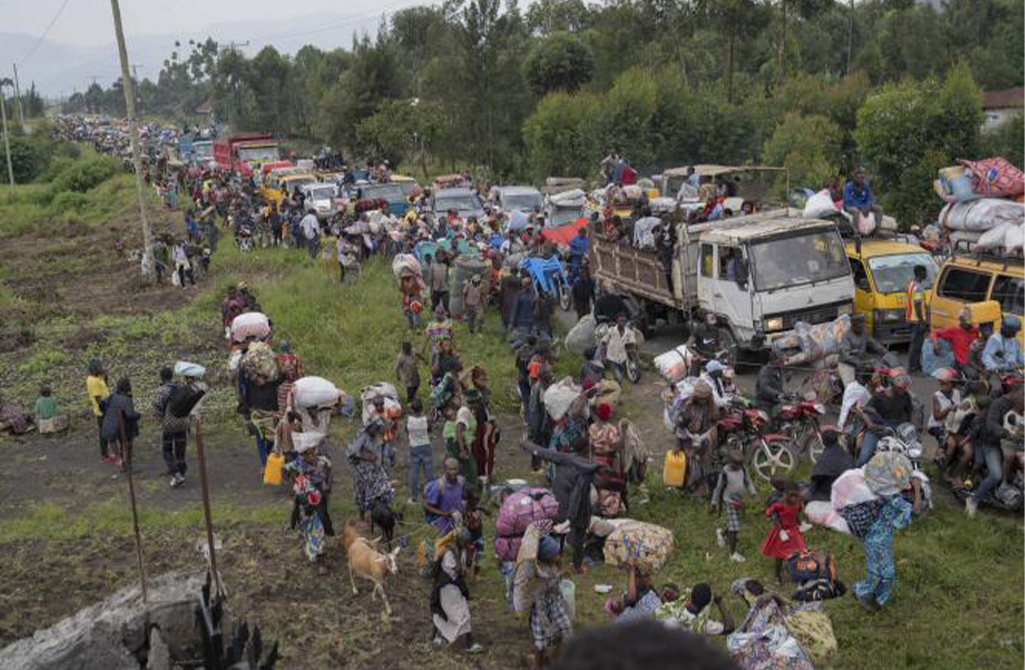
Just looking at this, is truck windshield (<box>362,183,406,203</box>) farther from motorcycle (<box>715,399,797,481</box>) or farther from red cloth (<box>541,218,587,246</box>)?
motorcycle (<box>715,399,797,481</box>)

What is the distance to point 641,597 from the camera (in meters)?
7.73

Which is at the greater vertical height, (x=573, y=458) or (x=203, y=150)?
(x=203, y=150)

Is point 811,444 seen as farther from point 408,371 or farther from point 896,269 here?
point 408,371

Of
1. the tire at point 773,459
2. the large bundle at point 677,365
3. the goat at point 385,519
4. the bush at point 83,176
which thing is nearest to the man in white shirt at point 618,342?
the large bundle at point 677,365

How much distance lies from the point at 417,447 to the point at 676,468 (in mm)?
2881

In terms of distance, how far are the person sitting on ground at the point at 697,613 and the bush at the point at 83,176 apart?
186 ft

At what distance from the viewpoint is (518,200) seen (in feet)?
93.2

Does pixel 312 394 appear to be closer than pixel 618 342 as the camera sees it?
Yes

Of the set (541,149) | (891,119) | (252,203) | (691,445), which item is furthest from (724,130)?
(691,445)

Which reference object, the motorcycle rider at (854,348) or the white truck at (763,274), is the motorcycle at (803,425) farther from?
the white truck at (763,274)

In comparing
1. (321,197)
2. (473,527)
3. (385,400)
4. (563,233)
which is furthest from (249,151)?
(473,527)

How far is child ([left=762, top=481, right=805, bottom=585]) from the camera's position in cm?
896

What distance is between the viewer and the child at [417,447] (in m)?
11.6

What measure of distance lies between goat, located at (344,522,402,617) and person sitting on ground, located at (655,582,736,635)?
2.84 metres
